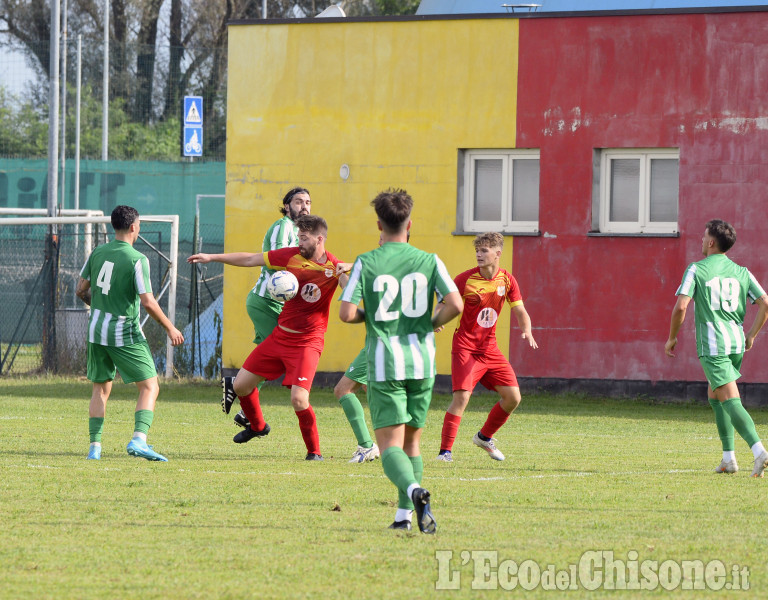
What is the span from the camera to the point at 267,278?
443 inches

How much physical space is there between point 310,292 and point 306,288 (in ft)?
0.16

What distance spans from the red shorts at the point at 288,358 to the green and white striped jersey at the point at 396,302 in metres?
3.23

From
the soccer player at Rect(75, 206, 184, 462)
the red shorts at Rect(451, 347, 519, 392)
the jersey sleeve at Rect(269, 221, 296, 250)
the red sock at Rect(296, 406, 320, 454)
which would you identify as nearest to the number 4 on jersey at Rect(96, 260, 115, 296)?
the soccer player at Rect(75, 206, 184, 462)

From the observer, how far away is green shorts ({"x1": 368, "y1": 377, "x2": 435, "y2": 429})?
7.00 metres

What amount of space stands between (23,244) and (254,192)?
10.6 metres

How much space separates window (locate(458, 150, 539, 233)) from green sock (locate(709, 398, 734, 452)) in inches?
345

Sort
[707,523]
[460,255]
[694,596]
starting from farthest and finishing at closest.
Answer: [460,255]
[707,523]
[694,596]

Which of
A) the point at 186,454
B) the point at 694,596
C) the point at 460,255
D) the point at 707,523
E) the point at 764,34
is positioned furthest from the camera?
the point at 460,255

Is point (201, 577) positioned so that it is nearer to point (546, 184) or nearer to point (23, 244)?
point (546, 184)

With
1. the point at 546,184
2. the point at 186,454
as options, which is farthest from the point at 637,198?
the point at 186,454

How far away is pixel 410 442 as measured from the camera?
7344 mm

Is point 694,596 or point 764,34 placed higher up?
point 764,34

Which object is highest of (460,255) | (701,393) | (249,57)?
(249,57)

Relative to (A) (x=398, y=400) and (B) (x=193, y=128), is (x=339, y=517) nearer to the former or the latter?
(A) (x=398, y=400)
